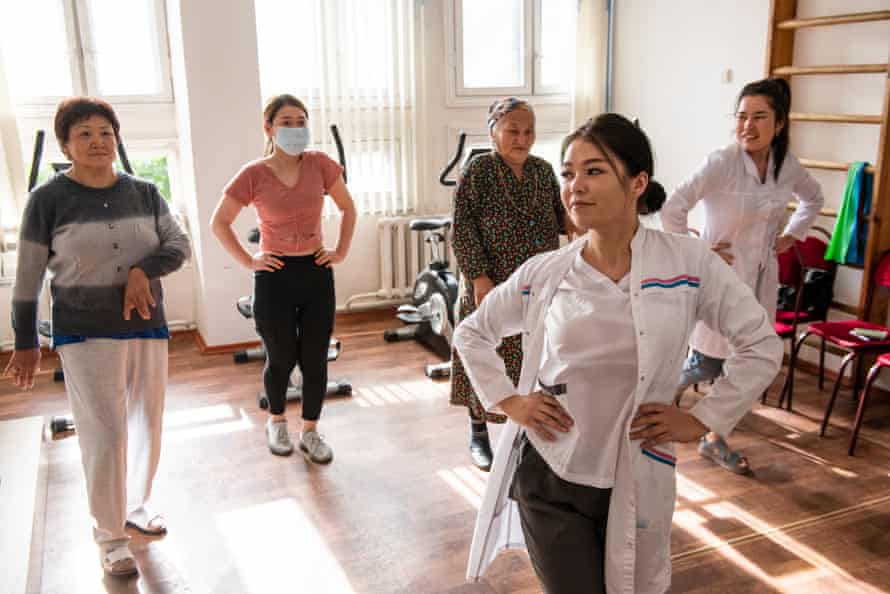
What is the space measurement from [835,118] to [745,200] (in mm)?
1274

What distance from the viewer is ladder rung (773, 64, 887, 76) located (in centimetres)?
379

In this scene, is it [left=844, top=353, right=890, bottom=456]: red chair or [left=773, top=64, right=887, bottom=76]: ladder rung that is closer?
[left=844, top=353, right=890, bottom=456]: red chair

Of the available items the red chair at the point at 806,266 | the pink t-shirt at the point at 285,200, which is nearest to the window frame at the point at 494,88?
the red chair at the point at 806,266

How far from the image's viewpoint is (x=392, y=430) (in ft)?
12.1

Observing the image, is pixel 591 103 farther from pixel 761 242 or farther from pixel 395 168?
pixel 761 242

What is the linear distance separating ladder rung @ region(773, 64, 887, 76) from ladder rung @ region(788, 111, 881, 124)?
0.21 meters

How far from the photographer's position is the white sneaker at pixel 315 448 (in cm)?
335

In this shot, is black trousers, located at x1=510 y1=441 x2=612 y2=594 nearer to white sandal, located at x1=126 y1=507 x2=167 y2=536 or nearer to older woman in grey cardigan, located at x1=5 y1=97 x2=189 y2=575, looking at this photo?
older woman in grey cardigan, located at x1=5 y1=97 x2=189 y2=575

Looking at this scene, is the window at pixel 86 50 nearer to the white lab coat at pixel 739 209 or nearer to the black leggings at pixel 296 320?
the black leggings at pixel 296 320

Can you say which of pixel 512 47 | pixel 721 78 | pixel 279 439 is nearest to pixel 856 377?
pixel 721 78

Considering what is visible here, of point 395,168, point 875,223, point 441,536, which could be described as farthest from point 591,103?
point 441,536

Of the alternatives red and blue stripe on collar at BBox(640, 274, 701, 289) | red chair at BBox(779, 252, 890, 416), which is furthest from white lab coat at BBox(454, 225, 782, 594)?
red chair at BBox(779, 252, 890, 416)

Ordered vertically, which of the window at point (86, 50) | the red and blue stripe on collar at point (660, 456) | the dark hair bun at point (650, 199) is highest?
the window at point (86, 50)

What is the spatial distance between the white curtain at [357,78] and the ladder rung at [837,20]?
7.65 feet
